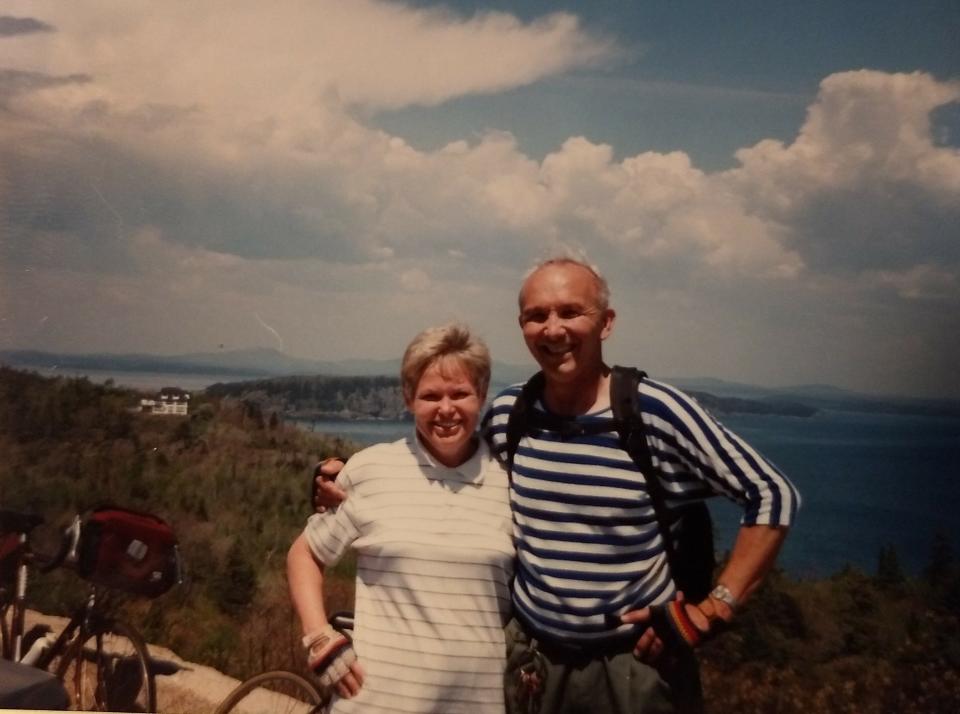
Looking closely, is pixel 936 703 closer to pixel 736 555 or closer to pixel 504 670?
pixel 736 555

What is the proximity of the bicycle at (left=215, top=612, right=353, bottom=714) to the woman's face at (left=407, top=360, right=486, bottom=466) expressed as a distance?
119 cm

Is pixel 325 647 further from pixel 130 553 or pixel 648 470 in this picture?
pixel 130 553

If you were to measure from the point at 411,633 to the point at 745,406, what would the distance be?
4.65 feet

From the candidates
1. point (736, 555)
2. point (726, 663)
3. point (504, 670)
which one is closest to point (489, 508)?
point (504, 670)

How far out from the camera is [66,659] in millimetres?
3260

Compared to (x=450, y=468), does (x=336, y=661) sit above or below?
below

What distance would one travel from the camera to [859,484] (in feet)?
9.65

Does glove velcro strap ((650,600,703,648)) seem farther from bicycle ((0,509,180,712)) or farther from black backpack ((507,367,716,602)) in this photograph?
bicycle ((0,509,180,712))

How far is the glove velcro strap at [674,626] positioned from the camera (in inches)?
90.5

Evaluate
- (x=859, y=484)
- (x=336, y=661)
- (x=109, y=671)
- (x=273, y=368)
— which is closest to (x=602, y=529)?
(x=336, y=661)

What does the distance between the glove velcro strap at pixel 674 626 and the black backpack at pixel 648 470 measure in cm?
13

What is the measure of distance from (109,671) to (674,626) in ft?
7.10

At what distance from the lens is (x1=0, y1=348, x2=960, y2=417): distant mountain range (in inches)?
120

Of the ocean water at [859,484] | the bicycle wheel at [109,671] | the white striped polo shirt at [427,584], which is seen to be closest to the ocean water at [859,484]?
the ocean water at [859,484]
